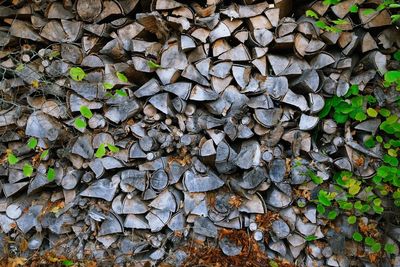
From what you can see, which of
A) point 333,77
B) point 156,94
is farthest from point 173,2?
point 333,77

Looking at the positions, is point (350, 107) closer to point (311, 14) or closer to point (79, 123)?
point (311, 14)

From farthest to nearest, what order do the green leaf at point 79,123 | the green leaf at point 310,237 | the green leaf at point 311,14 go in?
the green leaf at point 310,237
the green leaf at point 79,123
the green leaf at point 311,14

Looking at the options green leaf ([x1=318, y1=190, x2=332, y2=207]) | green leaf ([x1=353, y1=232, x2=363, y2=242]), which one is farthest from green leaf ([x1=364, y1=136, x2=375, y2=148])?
green leaf ([x1=353, y1=232, x2=363, y2=242])

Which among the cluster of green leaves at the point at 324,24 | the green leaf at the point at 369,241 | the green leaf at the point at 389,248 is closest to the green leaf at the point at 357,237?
the green leaf at the point at 369,241

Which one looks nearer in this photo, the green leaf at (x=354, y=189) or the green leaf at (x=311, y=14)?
the green leaf at (x=311, y=14)

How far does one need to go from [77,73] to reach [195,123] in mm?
563

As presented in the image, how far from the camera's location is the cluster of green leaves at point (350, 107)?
177 centimetres

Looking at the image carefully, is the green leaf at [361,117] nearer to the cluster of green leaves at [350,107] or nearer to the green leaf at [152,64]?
the cluster of green leaves at [350,107]

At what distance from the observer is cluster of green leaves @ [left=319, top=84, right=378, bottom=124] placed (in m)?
1.77

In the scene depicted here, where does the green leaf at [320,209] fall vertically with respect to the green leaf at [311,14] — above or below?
below

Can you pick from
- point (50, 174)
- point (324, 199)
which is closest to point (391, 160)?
point (324, 199)

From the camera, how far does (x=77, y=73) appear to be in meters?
1.75

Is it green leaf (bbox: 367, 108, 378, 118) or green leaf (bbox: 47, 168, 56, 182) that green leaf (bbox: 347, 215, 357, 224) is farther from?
green leaf (bbox: 47, 168, 56, 182)


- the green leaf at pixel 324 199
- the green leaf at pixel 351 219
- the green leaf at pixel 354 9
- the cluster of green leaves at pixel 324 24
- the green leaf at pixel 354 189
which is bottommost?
the green leaf at pixel 351 219
